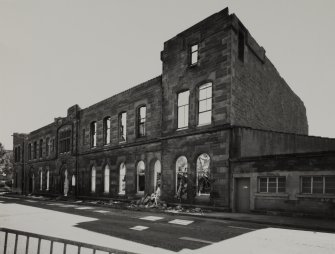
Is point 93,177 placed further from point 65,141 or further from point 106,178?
point 65,141

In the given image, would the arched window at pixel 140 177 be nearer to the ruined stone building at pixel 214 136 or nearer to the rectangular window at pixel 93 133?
the ruined stone building at pixel 214 136

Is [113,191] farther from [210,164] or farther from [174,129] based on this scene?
[210,164]

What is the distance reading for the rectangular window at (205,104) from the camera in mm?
18297

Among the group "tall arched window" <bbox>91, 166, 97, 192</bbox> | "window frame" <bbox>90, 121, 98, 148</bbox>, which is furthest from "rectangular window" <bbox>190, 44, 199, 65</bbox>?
"tall arched window" <bbox>91, 166, 97, 192</bbox>

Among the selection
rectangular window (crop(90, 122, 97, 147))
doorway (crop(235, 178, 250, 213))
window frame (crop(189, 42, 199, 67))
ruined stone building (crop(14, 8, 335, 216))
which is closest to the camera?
ruined stone building (crop(14, 8, 335, 216))

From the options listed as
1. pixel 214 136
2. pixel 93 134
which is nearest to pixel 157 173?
pixel 214 136

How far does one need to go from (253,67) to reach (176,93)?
4.93 metres

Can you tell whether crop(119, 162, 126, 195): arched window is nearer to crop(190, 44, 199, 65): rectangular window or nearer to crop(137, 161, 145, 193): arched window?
crop(137, 161, 145, 193): arched window

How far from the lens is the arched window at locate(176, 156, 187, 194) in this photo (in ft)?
62.7

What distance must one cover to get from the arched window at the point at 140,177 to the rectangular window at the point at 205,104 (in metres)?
6.48

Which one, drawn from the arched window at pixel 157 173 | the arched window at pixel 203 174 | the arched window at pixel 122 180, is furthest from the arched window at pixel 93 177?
the arched window at pixel 203 174

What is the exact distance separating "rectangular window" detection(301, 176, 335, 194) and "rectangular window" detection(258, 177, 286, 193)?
93 centimetres

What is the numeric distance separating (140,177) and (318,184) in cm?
1263

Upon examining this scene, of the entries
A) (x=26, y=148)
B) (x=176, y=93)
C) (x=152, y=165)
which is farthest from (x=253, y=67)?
(x=26, y=148)
